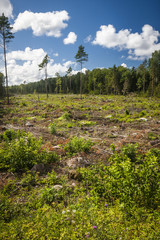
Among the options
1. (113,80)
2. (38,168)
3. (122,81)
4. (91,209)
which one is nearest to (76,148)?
(38,168)

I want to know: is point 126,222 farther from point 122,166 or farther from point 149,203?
point 122,166

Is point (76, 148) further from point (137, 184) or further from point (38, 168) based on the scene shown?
point (137, 184)

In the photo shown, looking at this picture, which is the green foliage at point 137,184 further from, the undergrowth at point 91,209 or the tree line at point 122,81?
the tree line at point 122,81

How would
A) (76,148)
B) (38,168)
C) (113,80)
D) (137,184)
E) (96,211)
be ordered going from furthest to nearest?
(113,80) < (76,148) < (38,168) < (96,211) < (137,184)

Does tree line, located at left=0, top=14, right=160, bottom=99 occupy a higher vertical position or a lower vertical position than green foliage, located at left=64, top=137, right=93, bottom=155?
higher

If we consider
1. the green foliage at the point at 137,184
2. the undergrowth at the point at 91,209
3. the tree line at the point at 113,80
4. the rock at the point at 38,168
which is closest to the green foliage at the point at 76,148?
the rock at the point at 38,168

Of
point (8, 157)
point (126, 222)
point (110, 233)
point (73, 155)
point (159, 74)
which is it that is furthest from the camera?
point (159, 74)

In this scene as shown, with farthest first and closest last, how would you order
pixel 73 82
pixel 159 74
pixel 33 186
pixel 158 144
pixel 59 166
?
pixel 73 82
pixel 159 74
pixel 158 144
pixel 59 166
pixel 33 186

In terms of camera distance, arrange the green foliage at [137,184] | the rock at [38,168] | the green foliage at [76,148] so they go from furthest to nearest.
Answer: the green foliage at [76,148]
the rock at [38,168]
the green foliage at [137,184]

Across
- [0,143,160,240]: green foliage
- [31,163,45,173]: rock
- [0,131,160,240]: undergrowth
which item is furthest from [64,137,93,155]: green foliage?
[0,143,160,240]: green foliage

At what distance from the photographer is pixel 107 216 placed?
8.86ft

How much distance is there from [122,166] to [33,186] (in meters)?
2.87

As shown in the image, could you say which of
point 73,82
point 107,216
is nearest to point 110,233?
point 107,216

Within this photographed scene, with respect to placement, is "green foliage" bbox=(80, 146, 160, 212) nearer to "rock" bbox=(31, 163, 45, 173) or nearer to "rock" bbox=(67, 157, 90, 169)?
"rock" bbox=(67, 157, 90, 169)
